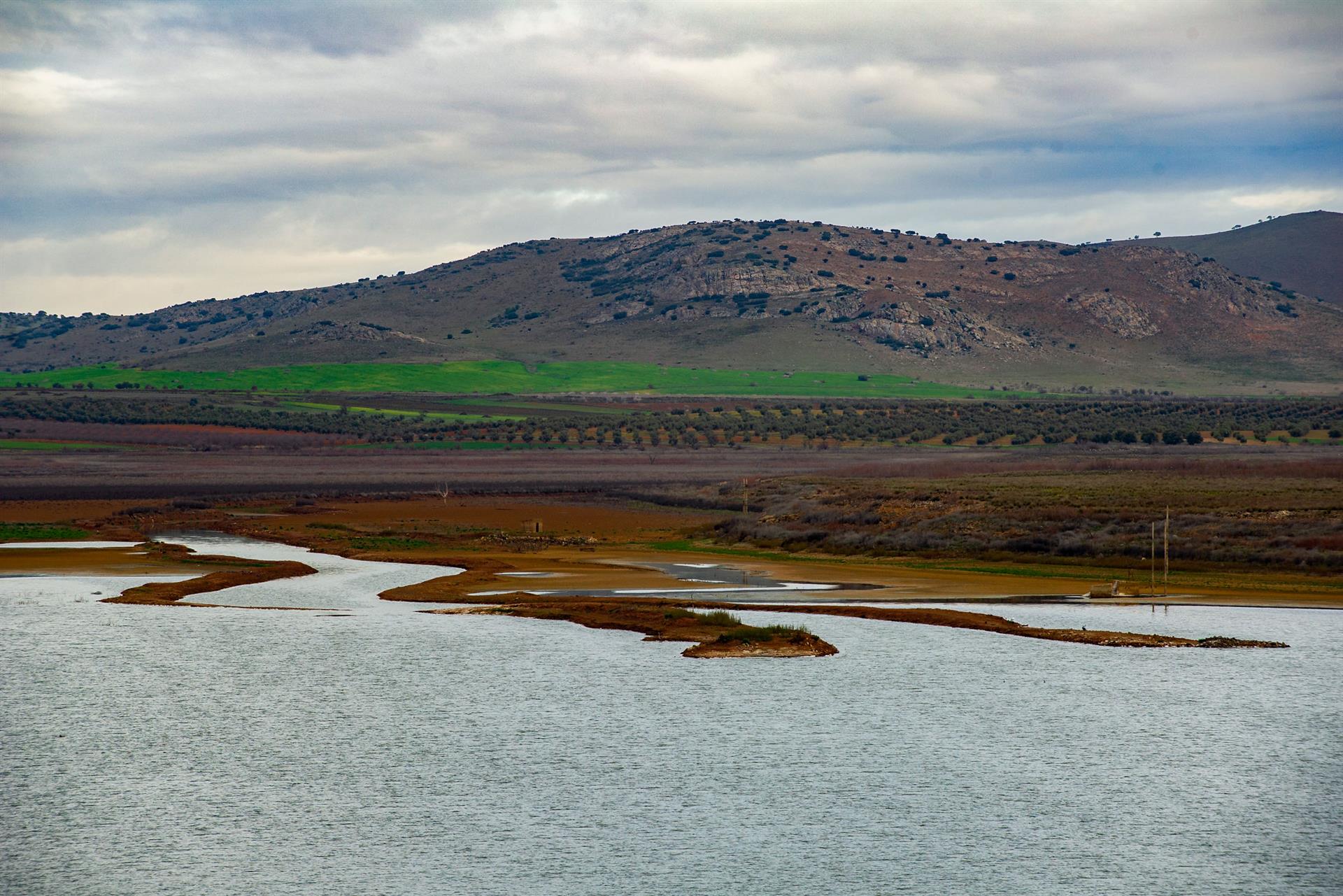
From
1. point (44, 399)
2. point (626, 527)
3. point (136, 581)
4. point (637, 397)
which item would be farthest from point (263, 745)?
point (637, 397)

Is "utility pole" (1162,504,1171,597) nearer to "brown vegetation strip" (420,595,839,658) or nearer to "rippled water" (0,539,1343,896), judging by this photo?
"rippled water" (0,539,1343,896)

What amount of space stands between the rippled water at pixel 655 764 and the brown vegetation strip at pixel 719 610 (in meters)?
0.87

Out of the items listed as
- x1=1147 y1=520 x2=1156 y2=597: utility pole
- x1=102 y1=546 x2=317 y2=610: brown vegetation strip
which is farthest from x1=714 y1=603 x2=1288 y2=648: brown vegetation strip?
x1=102 y1=546 x2=317 y2=610: brown vegetation strip

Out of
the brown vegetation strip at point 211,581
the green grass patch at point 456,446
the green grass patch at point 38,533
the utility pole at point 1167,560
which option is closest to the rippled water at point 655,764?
the brown vegetation strip at point 211,581

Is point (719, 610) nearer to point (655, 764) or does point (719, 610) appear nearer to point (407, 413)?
point (655, 764)

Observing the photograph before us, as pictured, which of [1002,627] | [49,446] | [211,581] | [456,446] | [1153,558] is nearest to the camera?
[1002,627]

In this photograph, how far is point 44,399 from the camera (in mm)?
160500

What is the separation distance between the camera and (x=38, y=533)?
2751 inches

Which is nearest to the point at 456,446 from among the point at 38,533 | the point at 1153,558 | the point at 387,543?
the point at 38,533

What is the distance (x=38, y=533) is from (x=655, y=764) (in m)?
51.1

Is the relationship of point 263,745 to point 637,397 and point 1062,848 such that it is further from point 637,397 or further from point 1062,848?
point 637,397

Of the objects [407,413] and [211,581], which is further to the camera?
[407,413]

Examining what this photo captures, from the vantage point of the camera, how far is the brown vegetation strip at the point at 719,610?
131 ft

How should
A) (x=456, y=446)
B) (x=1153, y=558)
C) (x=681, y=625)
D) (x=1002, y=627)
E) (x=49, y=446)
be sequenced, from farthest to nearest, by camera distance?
(x=456, y=446) → (x=49, y=446) → (x=1153, y=558) → (x=1002, y=627) → (x=681, y=625)
